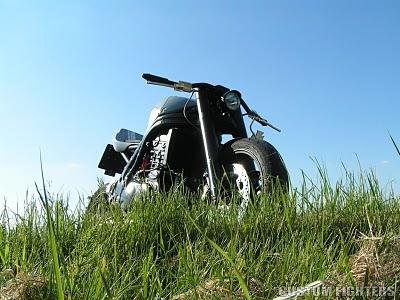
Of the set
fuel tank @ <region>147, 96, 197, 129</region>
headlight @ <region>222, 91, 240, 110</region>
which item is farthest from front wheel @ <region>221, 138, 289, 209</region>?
fuel tank @ <region>147, 96, 197, 129</region>

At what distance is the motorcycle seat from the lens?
5.66 m

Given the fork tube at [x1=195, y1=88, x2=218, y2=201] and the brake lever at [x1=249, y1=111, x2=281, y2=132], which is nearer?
the fork tube at [x1=195, y1=88, x2=218, y2=201]

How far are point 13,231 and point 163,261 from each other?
0.97 m

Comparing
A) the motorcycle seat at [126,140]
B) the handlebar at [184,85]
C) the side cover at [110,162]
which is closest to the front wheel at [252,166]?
the handlebar at [184,85]

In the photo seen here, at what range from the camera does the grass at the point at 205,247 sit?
151 cm

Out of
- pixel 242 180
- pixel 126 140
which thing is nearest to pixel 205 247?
pixel 242 180

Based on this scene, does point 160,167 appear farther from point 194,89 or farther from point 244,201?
point 244,201

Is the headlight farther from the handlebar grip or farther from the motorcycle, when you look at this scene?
the handlebar grip

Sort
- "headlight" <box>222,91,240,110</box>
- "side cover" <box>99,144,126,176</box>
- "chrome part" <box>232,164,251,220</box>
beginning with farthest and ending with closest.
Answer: "side cover" <box>99,144,126,176</box>, "headlight" <box>222,91,240,110</box>, "chrome part" <box>232,164,251,220</box>

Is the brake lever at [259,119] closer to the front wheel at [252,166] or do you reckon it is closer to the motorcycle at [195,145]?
the motorcycle at [195,145]

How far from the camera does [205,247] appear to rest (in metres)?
2.29

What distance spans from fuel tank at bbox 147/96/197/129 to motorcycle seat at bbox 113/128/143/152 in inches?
34.1

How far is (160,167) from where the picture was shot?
4.54 m

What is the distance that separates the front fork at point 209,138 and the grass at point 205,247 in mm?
671
